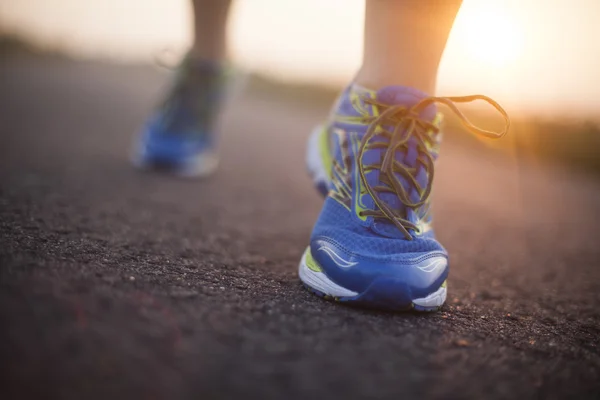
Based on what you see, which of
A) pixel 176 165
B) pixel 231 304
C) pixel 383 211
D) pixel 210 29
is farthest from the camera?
pixel 176 165

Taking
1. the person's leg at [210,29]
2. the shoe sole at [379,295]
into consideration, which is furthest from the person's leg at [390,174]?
the person's leg at [210,29]

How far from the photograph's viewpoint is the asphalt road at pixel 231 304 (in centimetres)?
76

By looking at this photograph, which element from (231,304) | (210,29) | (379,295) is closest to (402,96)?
(379,295)

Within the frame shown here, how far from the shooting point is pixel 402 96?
52.0 inches

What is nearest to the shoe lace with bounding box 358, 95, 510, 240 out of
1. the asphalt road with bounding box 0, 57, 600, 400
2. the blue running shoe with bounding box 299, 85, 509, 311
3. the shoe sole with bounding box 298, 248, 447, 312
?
the blue running shoe with bounding box 299, 85, 509, 311

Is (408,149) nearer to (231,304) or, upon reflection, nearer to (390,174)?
(390,174)

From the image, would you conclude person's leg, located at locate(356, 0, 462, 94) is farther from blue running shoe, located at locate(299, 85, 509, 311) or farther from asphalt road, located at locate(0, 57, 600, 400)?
asphalt road, located at locate(0, 57, 600, 400)

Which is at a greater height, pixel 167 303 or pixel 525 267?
pixel 167 303

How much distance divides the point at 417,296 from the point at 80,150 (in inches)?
94.2

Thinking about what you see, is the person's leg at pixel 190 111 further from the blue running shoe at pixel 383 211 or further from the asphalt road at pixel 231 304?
the blue running shoe at pixel 383 211

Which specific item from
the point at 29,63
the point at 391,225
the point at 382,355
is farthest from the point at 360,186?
the point at 29,63

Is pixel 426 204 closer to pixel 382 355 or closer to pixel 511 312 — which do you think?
pixel 511 312

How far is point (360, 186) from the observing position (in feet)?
4.28

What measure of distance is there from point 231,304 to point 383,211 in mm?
456
